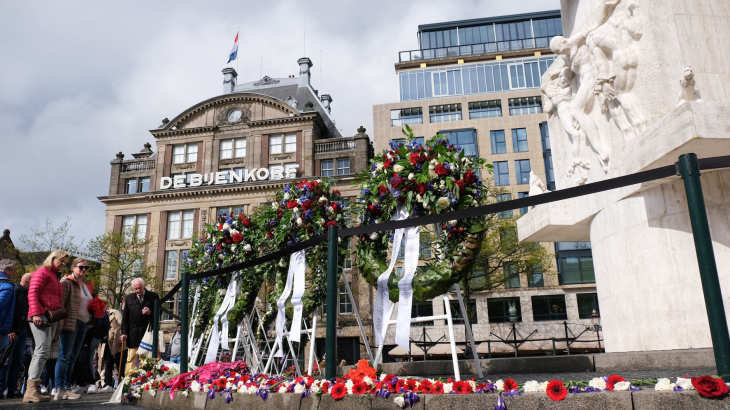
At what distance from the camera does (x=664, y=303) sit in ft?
26.7

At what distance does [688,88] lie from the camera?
770 cm

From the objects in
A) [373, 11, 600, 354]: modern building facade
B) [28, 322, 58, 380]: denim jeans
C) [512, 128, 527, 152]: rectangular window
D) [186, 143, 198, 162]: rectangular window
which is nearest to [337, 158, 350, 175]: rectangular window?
[373, 11, 600, 354]: modern building facade

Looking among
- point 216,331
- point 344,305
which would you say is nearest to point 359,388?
point 216,331

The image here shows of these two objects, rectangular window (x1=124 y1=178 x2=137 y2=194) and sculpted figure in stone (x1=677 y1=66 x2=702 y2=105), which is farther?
rectangular window (x1=124 y1=178 x2=137 y2=194)

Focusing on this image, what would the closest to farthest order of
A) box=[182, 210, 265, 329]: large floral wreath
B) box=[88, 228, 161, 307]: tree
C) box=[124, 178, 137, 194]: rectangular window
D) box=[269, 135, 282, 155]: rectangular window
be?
box=[182, 210, 265, 329]: large floral wreath → box=[88, 228, 161, 307]: tree → box=[269, 135, 282, 155]: rectangular window → box=[124, 178, 137, 194]: rectangular window

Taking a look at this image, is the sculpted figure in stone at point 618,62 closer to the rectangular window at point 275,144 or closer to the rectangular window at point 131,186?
the rectangular window at point 275,144

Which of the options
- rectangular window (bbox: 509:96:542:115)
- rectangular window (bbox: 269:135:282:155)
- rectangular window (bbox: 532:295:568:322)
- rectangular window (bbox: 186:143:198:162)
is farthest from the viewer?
rectangular window (bbox: 186:143:198:162)

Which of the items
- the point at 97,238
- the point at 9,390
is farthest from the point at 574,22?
the point at 97,238

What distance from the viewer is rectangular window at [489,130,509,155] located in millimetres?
47812

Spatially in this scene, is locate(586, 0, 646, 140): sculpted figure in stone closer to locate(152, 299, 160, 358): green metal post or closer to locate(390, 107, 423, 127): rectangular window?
locate(152, 299, 160, 358): green metal post

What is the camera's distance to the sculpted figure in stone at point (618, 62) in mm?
8859

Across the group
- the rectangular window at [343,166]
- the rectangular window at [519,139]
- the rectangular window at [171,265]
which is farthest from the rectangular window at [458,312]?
the rectangular window at [171,265]

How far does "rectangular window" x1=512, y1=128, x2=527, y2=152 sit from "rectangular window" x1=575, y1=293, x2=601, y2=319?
12746mm

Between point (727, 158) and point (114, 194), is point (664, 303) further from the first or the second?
point (114, 194)
